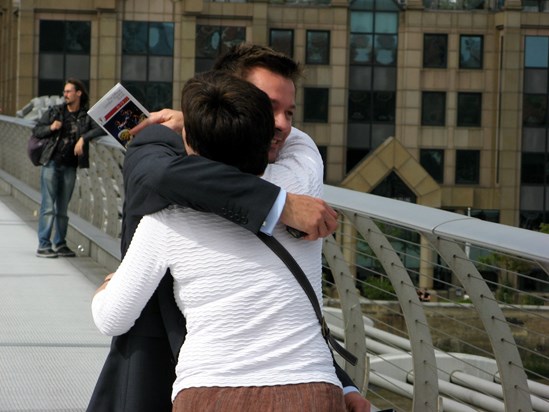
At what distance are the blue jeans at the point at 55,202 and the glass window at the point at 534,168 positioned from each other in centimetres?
5995

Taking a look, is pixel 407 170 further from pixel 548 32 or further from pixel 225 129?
pixel 225 129

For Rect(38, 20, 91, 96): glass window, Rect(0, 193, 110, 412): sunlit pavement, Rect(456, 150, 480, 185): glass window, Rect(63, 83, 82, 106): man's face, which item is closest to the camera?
Rect(0, 193, 110, 412): sunlit pavement

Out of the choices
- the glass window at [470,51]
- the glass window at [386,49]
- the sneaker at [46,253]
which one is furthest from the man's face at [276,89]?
the glass window at [470,51]

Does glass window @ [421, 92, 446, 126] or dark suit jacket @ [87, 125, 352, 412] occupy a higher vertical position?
dark suit jacket @ [87, 125, 352, 412]

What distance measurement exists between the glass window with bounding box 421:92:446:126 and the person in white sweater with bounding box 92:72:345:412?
66798mm

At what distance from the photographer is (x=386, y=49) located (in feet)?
225

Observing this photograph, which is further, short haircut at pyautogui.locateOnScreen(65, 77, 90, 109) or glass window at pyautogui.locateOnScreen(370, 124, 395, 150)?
glass window at pyautogui.locateOnScreen(370, 124, 395, 150)

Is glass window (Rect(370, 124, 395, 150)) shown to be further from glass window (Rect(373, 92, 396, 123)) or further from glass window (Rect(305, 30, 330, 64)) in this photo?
glass window (Rect(305, 30, 330, 64))

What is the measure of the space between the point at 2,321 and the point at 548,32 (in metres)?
64.1

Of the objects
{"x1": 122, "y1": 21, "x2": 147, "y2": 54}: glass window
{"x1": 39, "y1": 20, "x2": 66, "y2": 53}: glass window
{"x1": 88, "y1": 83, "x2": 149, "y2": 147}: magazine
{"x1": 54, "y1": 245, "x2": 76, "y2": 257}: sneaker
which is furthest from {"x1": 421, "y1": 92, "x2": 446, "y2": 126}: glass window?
{"x1": 88, "y1": 83, "x2": 149, "y2": 147}: magazine

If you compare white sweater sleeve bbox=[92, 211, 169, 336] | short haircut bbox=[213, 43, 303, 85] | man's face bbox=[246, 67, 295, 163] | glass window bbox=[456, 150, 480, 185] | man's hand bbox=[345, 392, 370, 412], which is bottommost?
glass window bbox=[456, 150, 480, 185]

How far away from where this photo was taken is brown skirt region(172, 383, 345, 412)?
2.37 meters

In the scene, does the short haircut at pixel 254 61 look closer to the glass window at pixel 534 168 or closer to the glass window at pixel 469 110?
the glass window at pixel 469 110

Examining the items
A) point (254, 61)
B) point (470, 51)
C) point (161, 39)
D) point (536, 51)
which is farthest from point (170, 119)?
point (536, 51)
